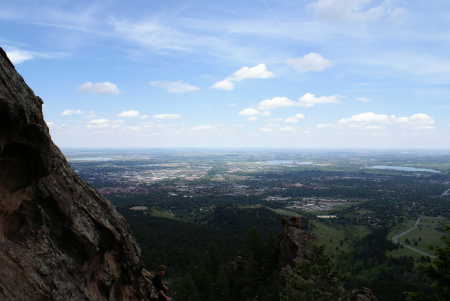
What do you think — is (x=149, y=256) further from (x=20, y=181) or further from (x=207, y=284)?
(x=20, y=181)

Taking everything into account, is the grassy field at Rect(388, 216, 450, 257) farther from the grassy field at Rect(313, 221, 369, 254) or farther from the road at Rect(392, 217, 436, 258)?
the grassy field at Rect(313, 221, 369, 254)

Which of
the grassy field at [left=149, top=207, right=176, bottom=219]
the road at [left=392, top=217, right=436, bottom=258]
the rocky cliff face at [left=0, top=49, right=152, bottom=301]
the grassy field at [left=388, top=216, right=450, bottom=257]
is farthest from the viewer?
the grassy field at [left=149, top=207, right=176, bottom=219]

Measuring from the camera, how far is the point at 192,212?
513ft

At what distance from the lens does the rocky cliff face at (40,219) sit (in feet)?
39.1

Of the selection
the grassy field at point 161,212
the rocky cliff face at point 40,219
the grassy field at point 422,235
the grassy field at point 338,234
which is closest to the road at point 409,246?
the grassy field at point 422,235

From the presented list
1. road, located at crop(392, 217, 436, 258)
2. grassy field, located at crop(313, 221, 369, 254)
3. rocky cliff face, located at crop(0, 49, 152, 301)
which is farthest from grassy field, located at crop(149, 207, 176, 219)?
rocky cliff face, located at crop(0, 49, 152, 301)

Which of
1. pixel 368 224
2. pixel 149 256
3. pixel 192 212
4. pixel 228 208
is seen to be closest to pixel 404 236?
pixel 368 224

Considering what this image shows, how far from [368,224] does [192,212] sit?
78.4 metres

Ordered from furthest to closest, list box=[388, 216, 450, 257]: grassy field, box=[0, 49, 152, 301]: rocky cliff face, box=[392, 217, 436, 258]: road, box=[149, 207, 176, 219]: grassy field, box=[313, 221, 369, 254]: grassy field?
box=[149, 207, 176, 219]: grassy field < box=[313, 221, 369, 254]: grassy field < box=[388, 216, 450, 257]: grassy field < box=[392, 217, 436, 258]: road < box=[0, 49, 152, 301]: rocky cliff face

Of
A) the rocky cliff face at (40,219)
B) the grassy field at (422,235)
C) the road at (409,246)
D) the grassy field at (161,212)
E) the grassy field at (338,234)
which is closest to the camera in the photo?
the rocky cliff face at (40,219)

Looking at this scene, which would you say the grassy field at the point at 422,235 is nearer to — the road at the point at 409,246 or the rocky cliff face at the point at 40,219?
the road at the point at 409,246

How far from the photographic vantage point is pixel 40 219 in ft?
45.7

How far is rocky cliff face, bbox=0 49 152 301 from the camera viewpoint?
11.9 meters

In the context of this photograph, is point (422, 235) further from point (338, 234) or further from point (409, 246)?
point (338, 234)
